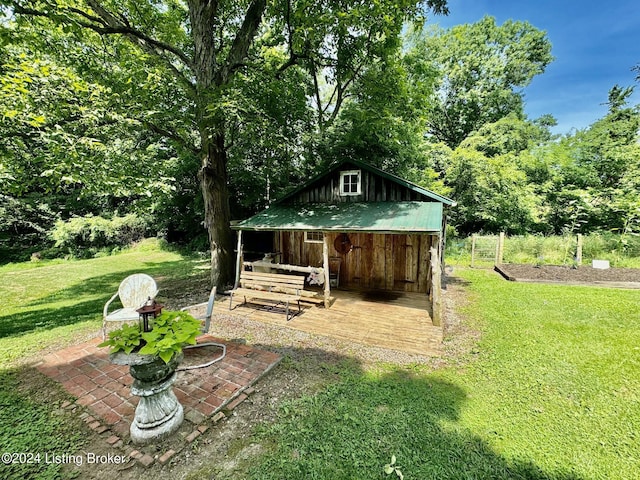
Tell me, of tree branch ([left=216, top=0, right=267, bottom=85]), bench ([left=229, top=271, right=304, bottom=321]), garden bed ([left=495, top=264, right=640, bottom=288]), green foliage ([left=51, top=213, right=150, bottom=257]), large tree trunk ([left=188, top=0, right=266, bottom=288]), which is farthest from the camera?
green foliage ([left=51, top=213, right=150, bottom=257])

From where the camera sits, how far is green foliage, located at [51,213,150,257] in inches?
721

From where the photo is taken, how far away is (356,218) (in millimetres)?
7723

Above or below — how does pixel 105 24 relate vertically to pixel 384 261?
above

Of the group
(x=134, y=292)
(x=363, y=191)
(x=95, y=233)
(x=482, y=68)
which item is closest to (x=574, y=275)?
(x=363, y=191)

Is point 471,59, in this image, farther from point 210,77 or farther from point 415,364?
point 415,364

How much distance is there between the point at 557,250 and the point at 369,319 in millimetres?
12137

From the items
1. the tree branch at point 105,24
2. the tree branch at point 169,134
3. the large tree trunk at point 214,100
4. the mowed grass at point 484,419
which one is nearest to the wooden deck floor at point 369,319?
the mowed grass at point 484,419

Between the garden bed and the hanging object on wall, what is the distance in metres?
6.14

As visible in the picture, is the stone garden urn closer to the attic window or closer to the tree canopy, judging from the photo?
the tree canopy

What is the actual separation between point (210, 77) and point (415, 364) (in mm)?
9009

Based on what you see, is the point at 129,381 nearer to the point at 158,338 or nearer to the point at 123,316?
the point at 123,316

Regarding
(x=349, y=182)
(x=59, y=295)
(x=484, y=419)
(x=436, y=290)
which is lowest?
(x=59, y=295)


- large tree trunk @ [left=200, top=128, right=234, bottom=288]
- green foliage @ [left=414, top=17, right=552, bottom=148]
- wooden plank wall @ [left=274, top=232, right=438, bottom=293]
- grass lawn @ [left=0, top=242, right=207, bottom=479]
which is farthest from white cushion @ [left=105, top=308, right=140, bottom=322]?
green foliage @ [left=414, top=17, right=552, bottom=148]

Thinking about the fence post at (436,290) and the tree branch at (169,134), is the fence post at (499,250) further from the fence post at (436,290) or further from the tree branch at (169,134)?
the tree branch at (169,134)
